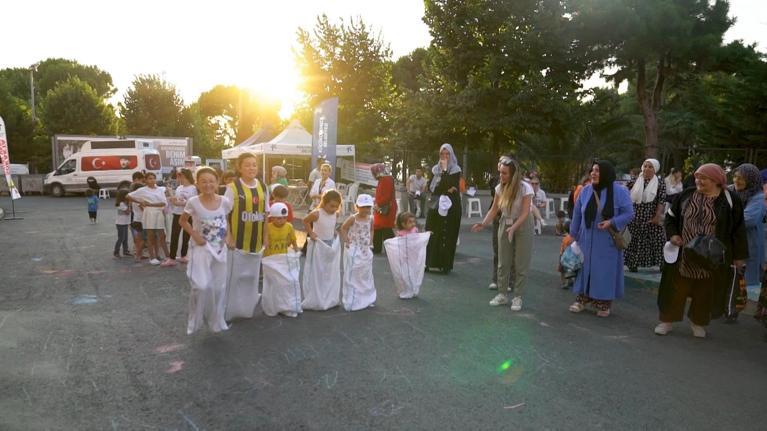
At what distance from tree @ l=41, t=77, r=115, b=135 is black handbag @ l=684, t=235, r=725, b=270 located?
46.2 meters

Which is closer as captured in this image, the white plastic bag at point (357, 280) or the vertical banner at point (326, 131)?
the white plastic bag at point (357, 280)

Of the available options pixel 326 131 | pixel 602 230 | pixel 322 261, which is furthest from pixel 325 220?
pixel 326 131

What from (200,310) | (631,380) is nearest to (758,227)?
(631,380)

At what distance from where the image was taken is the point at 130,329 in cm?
544

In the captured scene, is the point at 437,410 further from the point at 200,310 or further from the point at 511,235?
the point at 511,235

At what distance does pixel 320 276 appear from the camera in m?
6.27

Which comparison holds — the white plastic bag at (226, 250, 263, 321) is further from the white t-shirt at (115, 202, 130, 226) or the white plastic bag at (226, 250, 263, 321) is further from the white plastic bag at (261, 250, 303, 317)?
the white t-shirt at (115, 202, 130, 226)

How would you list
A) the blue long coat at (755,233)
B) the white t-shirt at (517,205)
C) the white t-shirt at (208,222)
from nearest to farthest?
1. the white t-shirt at (208,222)
2. the blue long coat at (755,233)
3. the white t-shirt at (517,205)

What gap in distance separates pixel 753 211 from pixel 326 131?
1195 centimetres

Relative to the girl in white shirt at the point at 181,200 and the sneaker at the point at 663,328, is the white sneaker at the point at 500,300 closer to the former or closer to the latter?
the sneaker at the point at 663,328

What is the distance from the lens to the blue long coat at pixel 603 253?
6012 mm

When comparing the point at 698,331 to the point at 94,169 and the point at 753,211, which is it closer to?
the point at 753,211

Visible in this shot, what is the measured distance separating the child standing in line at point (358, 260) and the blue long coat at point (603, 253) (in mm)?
2501

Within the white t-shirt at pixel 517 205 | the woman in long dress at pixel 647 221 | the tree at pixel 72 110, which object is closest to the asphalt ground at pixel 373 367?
the white t-shirt at pixel 517 205
